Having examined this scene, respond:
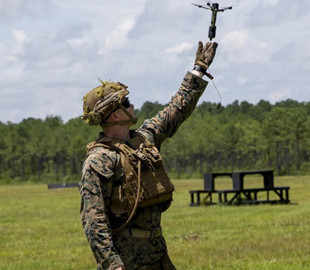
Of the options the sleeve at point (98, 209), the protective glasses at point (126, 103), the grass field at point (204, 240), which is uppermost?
the protective glasses at point (126, 103)

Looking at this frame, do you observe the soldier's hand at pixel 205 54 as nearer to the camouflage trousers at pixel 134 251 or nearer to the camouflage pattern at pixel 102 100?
the camouflage pattern at pixel 102 100

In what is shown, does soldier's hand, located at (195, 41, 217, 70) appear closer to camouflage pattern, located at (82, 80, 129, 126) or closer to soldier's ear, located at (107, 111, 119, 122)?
camouflage pattern, located at (82, 80, 129, 126)

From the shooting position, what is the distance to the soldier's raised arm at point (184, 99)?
6.29 m

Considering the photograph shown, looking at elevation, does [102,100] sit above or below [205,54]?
below

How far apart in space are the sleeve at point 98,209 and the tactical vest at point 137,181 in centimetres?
11

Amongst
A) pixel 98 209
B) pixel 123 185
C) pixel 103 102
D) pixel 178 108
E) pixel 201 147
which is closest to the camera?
pixel 98 209

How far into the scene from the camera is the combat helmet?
575cm

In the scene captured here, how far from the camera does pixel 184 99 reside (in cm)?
631

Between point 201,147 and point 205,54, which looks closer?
point 205,54

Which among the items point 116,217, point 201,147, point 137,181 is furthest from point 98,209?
point 201,147

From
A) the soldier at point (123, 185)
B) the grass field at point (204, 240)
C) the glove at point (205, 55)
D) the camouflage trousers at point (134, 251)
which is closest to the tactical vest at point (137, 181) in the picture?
the soldier at point (123, 185)

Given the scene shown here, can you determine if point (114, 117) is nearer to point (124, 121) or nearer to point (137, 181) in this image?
point (124, 121)

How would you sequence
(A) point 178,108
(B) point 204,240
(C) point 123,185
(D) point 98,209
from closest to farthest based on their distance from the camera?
(D) point 98,209 → (C) point 123,185 → (A) point 178,108 → (B) point 204,240

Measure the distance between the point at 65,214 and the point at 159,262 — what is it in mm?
25799
